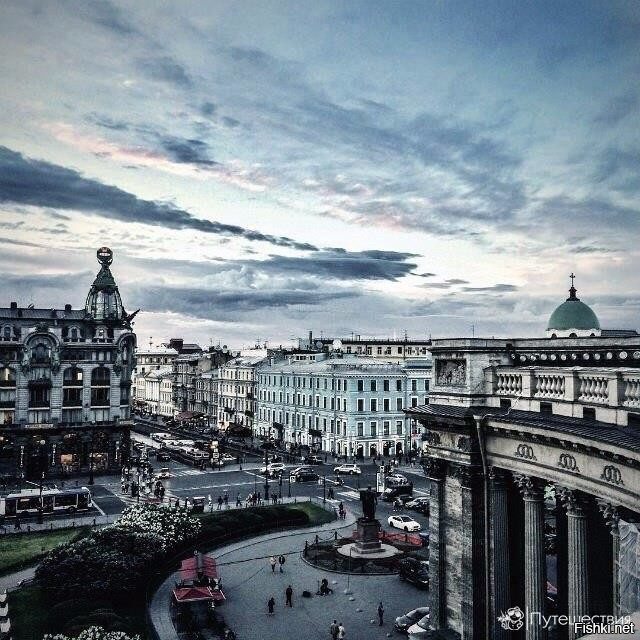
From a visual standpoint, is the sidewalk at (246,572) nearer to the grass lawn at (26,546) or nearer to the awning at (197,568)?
the awning at (197,568)

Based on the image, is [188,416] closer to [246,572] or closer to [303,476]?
[303,476]

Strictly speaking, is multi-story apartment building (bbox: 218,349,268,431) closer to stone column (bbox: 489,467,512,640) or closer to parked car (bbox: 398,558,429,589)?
parked car (bbox: 398,558,429,589)

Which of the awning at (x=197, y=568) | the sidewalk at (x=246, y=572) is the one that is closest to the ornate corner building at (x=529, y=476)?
the sidewalk at (x=246, y=572)

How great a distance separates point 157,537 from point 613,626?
94.4 ft

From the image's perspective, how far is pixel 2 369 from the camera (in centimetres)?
7619

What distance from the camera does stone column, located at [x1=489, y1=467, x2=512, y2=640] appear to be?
21.8 m

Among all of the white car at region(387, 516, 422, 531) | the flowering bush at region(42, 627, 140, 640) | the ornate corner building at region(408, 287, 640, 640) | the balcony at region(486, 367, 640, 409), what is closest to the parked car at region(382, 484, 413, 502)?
the white car at region(387, 516, 422, 531)

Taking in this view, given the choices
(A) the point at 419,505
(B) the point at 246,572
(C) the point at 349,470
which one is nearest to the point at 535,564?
(B) the point at 246,572

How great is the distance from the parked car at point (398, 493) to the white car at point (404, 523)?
9.15m

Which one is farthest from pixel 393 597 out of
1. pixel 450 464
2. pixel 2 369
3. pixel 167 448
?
pixel 167 448

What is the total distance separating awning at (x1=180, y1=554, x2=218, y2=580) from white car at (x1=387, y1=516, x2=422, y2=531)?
18.6 metres

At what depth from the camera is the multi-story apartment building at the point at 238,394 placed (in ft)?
376

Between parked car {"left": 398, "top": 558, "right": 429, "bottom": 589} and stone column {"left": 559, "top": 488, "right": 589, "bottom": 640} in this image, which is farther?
parked car {"left": 398, "top": 558, "right": 429, "bottom": 589}

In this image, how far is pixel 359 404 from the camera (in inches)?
3433
